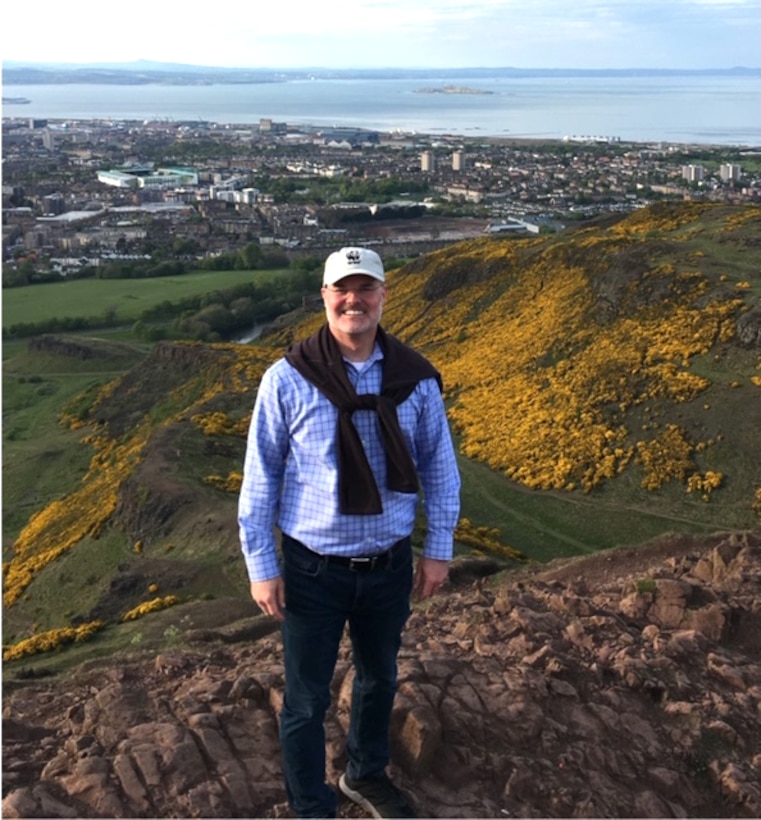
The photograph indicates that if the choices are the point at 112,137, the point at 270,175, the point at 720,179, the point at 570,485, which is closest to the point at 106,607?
the point at 570,485

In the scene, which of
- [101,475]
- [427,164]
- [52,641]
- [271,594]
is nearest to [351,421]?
[271,594]

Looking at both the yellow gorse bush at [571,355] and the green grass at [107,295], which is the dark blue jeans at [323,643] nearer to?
the yellow gorse bush at [571,355]

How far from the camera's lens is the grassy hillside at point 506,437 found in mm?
14305

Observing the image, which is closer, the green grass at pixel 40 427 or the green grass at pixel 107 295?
the green grass at pixel 40 427

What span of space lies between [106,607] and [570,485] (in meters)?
8.32

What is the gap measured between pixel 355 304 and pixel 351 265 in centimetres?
18

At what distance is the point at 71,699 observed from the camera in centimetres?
684

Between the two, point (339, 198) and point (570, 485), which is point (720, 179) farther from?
A: point (570, 485)

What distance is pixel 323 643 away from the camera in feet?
14.6

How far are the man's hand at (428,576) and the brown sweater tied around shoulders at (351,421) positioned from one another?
1.82ft

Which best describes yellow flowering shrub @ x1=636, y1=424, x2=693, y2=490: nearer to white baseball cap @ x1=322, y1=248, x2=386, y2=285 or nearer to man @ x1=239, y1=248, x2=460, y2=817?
man @ x1=239, y1=248, x2=460, y2=817

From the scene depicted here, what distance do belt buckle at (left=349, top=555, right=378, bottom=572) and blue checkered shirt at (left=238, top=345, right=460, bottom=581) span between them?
1.2 inches

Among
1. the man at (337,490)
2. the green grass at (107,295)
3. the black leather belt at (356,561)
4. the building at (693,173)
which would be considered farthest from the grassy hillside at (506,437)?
the building at (693,173)

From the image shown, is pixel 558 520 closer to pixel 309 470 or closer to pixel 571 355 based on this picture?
pixel 571 355
